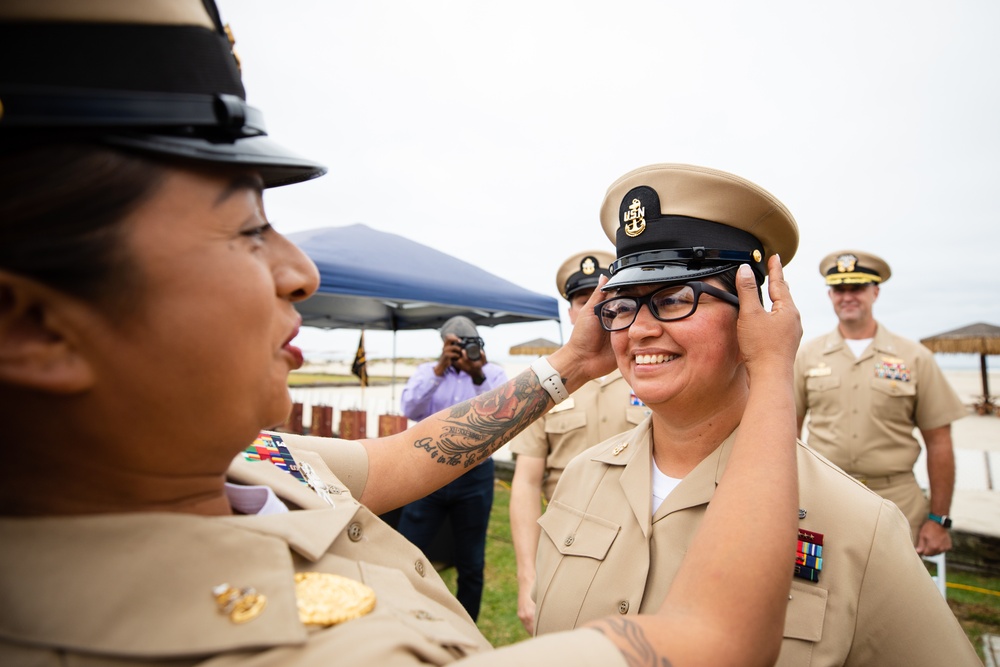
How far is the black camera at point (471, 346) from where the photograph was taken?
19.1 ft

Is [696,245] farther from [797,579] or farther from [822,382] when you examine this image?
[822,382]

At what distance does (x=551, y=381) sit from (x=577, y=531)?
0.61 meters

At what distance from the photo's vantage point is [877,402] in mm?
4742

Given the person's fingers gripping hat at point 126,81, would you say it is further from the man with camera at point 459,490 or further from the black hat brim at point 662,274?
the man with camera at point 459,490

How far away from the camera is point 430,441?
1.91 m

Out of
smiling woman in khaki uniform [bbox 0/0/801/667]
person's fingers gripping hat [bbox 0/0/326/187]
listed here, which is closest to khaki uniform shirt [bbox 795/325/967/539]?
smiling woman in khaki uniform [bbox 0/0/801/667]

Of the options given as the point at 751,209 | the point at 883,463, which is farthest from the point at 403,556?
the point at 883,463

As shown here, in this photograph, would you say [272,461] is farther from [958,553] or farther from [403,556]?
[958,553]

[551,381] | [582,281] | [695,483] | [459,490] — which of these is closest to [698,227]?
[551,381]

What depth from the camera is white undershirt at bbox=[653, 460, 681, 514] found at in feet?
6.67

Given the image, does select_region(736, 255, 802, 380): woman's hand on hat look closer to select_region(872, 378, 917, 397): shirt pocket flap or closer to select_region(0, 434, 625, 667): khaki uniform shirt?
select_region(0, 434, 625, 667): khaki uniform shirt

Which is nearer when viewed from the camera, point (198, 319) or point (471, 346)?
point (198, 319)

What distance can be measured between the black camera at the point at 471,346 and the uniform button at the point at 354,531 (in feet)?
14.9

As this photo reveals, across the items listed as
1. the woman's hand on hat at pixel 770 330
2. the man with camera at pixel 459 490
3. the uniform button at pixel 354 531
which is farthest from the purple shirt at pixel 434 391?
the uniform button at pixel 354 531
